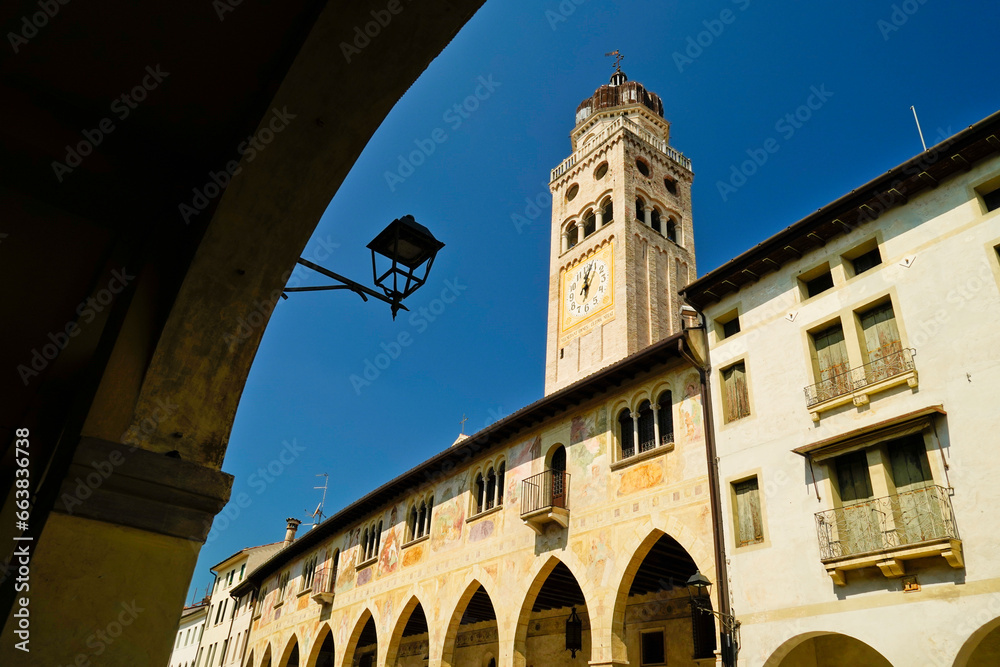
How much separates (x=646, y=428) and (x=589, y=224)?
25.8 meters

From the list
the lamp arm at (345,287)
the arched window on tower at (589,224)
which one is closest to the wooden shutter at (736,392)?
the lamp arm at (345,287)

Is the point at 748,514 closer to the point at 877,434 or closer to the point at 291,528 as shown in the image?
the point at 877,434

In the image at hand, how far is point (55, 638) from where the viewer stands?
2.49 m

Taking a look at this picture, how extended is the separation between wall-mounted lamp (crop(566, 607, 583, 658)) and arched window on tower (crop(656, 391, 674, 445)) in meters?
6.07

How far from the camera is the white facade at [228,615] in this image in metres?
40.4

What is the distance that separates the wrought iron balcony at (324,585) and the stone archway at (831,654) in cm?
2047

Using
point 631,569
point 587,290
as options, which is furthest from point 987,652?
point 587,290

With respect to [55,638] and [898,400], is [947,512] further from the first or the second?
[55,638]

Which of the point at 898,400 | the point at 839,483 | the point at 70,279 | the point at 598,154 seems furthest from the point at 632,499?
the point at 598,154

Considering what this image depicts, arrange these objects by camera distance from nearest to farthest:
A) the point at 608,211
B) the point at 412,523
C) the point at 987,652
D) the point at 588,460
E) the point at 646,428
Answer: the point at 987,652
the point at 646,428
the point at 588,460
the point at 412,523
the point at 608,211

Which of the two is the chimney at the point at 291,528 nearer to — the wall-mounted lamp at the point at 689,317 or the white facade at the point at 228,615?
the white facade at the point at 228,615

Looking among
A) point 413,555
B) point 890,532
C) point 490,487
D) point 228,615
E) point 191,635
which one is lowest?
point 890,532

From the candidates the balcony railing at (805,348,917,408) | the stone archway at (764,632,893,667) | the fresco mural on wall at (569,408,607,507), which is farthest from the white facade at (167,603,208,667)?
the balcony railing at (805,348,917,408)

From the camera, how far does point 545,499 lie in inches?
688
